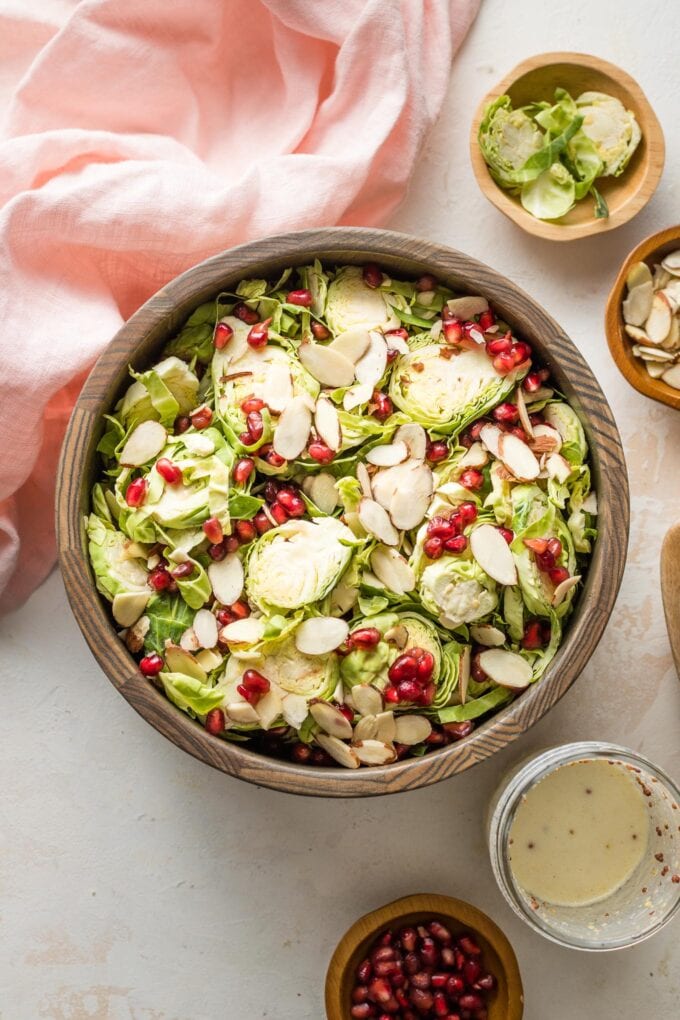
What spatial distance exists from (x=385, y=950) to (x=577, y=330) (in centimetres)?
173

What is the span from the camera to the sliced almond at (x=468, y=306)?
7.30ft

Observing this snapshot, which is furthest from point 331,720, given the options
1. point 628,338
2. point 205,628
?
point 628,338

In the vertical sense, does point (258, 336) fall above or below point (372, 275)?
below

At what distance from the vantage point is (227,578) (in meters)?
2.18

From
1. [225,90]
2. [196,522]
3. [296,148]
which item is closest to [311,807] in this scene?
[196,522]

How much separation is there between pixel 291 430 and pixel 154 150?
0.89 metres

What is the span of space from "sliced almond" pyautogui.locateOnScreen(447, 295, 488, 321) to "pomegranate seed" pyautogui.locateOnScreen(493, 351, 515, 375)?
0.13 m

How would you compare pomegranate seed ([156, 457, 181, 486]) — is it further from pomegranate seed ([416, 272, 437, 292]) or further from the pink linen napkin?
pomegranate seed ([416, 272, 437, 292])

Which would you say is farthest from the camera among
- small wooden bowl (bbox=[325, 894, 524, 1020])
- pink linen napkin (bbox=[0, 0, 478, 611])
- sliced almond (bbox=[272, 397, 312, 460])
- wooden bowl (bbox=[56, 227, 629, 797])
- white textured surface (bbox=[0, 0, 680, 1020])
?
white textured surface (bbox=[0, 0, 680, 1020])

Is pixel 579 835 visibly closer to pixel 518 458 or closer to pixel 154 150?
pixel 518 458

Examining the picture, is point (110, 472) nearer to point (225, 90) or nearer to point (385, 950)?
Result: point (225, 90)

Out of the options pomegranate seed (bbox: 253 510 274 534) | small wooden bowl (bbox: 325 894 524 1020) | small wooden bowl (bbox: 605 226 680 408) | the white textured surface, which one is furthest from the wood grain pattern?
pomegranate seed (bbox: 253 510 274 534)

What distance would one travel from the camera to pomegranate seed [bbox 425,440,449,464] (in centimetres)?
222

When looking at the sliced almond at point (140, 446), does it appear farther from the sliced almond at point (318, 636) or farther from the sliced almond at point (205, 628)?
the sliced almond at point (318, 636)
